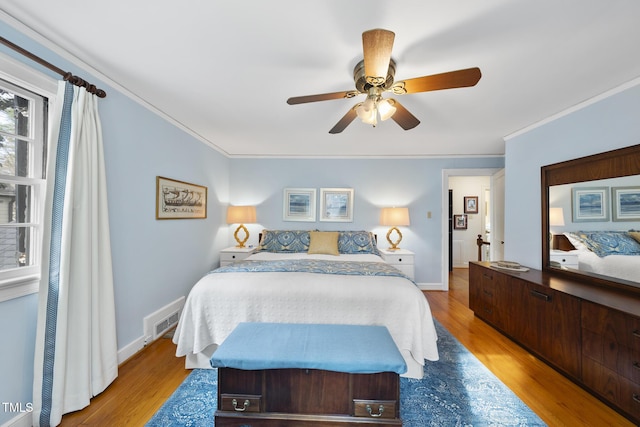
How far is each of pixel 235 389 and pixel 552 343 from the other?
252cm

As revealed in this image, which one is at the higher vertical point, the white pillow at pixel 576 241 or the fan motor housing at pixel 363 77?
the fan motor housing at pixel 363 77

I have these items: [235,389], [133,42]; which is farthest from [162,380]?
[133,42]

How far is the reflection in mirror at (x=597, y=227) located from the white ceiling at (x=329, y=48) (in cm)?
Answer: 83

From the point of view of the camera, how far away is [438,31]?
1.36m

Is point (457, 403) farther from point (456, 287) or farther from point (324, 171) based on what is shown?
point (324, 171)

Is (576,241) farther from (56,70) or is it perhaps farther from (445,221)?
(56,70)

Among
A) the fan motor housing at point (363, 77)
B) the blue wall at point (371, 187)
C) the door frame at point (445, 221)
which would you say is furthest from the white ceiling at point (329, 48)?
the blue wall at point (371, 187)

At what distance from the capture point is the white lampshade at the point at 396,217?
12.7 feet

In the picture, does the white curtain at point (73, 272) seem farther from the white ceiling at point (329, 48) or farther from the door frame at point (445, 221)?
the door frame at point (445, 221)

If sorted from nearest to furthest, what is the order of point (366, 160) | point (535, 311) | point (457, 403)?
point (457, 403)
point (535, 311)
point (366, 160)

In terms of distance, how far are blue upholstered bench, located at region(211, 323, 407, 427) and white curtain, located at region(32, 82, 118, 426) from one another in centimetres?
103

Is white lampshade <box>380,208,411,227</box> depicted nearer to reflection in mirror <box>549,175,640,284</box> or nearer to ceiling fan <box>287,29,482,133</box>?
reflection in mirror <box>549,175,640,284</box>

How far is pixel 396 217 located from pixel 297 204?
1694 millimetres

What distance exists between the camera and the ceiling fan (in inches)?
46.3
